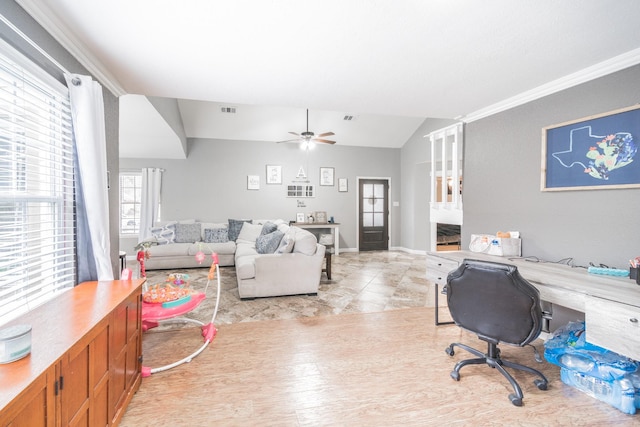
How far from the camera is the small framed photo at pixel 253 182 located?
7.09m

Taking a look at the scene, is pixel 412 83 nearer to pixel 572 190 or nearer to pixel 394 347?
pixel 572 190

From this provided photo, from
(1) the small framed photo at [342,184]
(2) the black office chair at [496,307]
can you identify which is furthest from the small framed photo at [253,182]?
(2) the black office chair at [496,307]

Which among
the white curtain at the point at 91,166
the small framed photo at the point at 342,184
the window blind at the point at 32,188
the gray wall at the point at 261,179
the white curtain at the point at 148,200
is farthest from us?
the small framed photo at the point at 342,184

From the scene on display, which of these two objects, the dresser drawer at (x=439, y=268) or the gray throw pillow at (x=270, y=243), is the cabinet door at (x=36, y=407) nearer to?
the dresser drawer at (x=439, y=268)

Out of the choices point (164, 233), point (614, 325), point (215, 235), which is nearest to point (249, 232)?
point (215, 235)

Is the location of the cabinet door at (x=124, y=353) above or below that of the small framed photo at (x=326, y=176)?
below

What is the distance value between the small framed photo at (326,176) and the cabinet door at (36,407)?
672 cm

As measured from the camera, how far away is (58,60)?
172 cm

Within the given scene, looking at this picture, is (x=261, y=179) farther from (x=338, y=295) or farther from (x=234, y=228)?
(x=338, y=295)

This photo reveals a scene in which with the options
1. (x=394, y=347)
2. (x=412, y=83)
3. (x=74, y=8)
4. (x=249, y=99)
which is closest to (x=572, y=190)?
(x=412, y=83)

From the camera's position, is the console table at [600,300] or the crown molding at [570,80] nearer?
the console table at [600,300]

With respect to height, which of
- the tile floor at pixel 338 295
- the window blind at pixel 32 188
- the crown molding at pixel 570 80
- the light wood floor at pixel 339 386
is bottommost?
the light wood floor at pixel 339 386

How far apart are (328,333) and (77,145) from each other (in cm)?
245

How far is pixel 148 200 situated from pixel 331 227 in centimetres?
418
